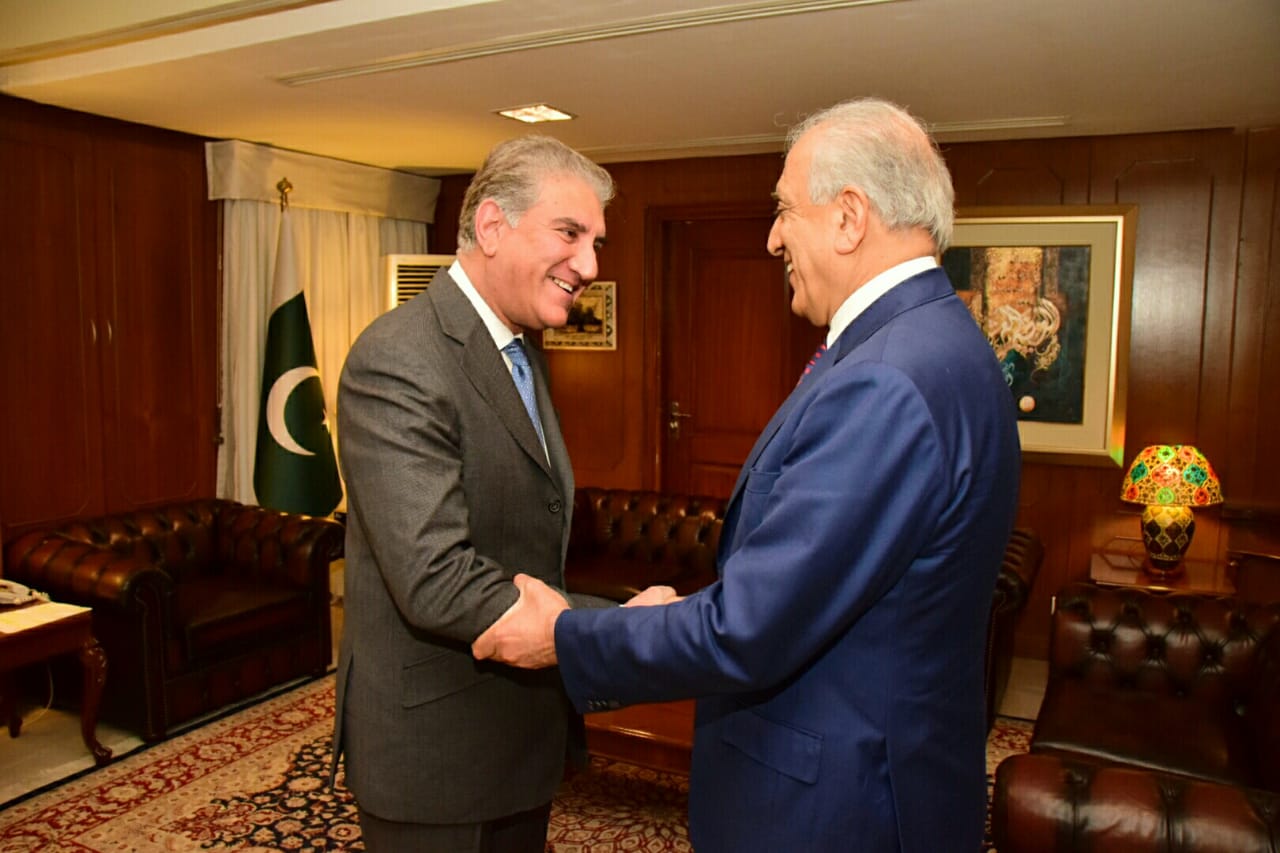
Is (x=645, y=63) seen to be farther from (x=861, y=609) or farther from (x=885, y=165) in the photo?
(x=861, y=609)

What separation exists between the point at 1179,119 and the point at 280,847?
15.6 ft

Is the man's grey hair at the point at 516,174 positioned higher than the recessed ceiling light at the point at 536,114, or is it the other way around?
the recessed ceiling light at the point at 536,114

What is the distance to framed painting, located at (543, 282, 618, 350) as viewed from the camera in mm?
6254

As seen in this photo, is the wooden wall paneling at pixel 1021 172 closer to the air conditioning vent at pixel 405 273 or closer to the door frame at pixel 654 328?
the door frame at pixel 654 328

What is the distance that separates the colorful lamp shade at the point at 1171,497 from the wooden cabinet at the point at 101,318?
4760 mm

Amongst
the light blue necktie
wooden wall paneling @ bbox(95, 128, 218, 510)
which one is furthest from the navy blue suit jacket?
wooden wall paneling @ bbox(95, 128, 218, 510)

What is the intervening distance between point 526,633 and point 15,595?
316cm

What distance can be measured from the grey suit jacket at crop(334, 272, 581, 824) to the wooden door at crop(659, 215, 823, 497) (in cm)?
438

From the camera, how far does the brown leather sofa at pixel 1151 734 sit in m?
1.93

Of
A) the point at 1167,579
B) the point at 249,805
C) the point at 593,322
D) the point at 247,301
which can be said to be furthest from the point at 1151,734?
the point at 247,301

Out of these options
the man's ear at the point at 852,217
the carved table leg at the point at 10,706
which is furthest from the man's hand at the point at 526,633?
the carved table leg at the point at 10,706

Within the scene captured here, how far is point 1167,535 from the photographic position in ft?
14.2

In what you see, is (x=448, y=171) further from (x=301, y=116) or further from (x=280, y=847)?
(x=280, y=847)

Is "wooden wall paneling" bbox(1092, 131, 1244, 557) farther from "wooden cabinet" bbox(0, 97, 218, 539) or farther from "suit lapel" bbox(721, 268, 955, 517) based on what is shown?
"wooden cabinet" bbox(0, 97, 218, 539)
